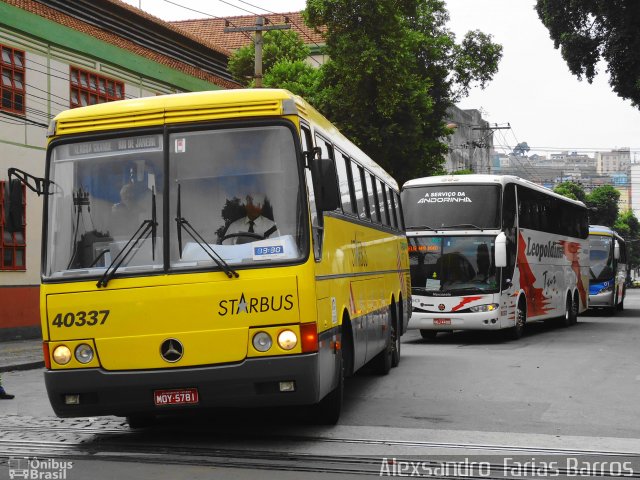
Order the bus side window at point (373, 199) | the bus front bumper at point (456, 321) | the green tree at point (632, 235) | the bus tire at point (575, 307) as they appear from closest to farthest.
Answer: the bus side window at point (373, 199) < the bus front bumper at point (456, 321) < the bus tire at point (575, 307) < the green tree at point (632, 235)

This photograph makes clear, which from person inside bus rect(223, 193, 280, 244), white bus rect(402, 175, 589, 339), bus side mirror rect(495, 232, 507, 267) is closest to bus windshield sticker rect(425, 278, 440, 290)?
white bus rect(402, 175, 589, 339)

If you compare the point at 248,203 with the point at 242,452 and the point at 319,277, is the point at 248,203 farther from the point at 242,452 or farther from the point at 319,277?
the point at 242,452

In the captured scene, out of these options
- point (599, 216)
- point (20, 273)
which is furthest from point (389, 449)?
point (599, 216)

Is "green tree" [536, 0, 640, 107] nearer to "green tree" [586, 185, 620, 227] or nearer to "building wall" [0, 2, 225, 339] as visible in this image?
"building wall" [0, 2, 225, 339]

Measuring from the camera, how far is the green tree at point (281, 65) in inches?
1483

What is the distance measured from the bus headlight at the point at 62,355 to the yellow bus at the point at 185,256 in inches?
0.5

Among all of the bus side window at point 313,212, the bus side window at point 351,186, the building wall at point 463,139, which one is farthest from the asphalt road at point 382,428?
the building wall at point 463,139

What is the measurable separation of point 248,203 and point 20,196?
1938 mm

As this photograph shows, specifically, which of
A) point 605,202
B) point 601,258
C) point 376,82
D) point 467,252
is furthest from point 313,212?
point 605,202

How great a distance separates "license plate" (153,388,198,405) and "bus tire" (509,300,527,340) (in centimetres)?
1476

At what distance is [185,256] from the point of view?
8328mm

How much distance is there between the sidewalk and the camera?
17562 mm

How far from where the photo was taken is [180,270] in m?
8.27

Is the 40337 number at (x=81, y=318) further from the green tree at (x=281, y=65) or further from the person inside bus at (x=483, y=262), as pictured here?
the green tree at (x=281, y=65)
